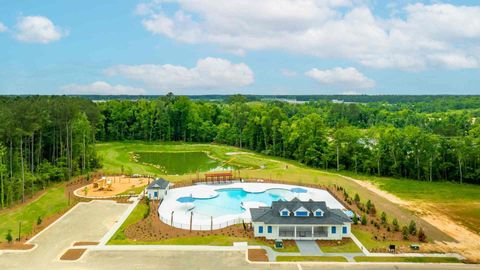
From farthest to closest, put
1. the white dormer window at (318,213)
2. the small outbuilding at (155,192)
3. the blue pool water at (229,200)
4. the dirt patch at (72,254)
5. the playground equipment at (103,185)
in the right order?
1. the playground equipment at (103,185)
2. the small outbuilding at (155,192)
3. the blue pool water at (229,200)
4. the white dormer window at (318,213)
5. the dirt patch at (72,254)

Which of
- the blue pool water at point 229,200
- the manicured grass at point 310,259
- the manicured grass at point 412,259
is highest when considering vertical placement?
the blue pool water at point 229,200

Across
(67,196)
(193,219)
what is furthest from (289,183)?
(67,196)

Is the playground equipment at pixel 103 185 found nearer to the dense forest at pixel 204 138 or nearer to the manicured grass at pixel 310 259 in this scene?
the dense forest at pixel 204 138

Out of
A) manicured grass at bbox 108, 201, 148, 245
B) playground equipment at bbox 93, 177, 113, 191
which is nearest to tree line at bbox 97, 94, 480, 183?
playground equipment at bbox 93, 177, 113, 191

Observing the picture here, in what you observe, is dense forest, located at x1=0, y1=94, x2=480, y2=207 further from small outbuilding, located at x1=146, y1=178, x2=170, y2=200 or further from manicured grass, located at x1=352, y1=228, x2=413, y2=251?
manicured grass, located at x1=352, y1=228, x2=413, y2=251

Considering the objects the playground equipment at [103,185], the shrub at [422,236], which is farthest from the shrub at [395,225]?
the playground equipment at [103,185]

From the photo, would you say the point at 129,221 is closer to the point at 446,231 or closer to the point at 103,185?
the point at 103,185

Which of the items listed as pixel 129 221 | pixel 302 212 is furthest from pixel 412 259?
pixel 129 221
